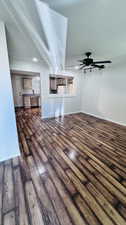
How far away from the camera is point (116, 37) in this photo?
1.93m

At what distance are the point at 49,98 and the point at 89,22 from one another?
3218mm

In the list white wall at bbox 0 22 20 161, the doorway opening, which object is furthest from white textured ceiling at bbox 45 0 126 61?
the doorway opening

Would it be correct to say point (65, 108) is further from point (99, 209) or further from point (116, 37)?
point (99, 209)

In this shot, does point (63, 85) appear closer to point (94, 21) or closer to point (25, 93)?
point (25, 93)

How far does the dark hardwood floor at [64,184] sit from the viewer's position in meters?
1.06

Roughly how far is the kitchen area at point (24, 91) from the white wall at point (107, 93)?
3.35 m

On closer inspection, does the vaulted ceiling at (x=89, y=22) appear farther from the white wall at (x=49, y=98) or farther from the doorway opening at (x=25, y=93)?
the doorway opening at (x=25, y=93)

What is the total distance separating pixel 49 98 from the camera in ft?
14.6

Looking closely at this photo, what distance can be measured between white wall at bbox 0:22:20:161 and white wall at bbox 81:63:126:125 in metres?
3.83

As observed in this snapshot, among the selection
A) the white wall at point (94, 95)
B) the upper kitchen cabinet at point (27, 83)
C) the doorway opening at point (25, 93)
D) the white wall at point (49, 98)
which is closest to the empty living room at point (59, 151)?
the white wall at point (94, 95)

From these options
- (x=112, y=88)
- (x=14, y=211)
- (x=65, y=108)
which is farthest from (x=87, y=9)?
(x=65, y=108)

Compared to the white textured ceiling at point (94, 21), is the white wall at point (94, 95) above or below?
below

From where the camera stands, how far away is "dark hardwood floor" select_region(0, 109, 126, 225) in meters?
1.06

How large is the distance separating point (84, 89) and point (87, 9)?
4.29 m
